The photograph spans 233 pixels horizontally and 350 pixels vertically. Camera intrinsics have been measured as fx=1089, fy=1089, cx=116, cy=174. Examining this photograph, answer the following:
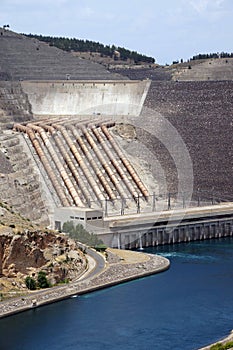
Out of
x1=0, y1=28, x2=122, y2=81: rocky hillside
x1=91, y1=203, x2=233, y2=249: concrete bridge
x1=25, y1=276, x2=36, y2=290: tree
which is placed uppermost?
x1=0, y1=28, x2=122, y2=81: rocky hillside

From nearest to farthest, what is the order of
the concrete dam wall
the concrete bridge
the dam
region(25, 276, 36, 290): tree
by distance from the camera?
region(25, 276, 36, 290): tree → the concrete bridge → the dam → the concrete dam wall

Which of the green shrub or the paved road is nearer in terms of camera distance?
the green shrub

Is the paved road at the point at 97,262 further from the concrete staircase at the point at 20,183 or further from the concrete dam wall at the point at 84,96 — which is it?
the concrete dam wall at the point at 84,96

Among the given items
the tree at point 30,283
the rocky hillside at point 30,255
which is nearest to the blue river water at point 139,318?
the tree at point 30,283

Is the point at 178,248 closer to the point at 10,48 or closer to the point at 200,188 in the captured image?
the point at 200,188

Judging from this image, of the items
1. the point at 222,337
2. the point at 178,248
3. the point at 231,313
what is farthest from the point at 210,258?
the point at 222,337

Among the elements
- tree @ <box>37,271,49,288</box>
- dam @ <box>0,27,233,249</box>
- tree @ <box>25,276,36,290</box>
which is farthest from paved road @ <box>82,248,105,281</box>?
dam @ <box>0,27,233,249</box>

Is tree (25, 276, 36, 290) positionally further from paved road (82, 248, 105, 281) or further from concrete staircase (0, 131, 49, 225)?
concrete staircase (0, 131, 49, 225)

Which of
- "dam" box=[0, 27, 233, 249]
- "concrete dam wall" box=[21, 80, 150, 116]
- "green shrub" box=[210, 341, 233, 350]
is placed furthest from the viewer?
"concrete dam wall" box=[21, 80, 150, 116]
